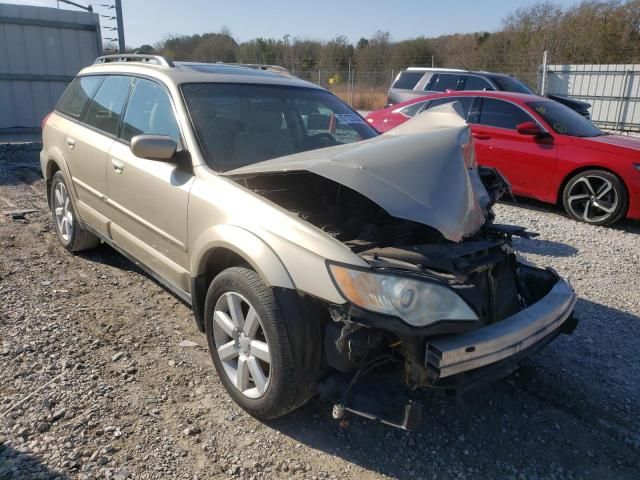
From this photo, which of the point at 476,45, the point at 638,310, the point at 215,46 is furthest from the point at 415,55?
the point at 638,310

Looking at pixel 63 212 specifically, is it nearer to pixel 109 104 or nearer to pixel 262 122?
pixel 109 104

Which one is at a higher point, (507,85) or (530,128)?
(507,85)

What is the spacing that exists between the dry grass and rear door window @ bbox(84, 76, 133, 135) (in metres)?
22.9

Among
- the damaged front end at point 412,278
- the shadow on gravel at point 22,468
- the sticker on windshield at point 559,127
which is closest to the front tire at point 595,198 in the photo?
the sticker on windshield at point 559,127

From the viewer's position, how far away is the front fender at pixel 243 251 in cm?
239

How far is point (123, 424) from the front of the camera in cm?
268

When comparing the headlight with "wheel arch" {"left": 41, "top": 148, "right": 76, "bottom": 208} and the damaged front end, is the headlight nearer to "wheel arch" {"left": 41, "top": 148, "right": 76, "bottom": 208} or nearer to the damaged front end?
the damaged front end

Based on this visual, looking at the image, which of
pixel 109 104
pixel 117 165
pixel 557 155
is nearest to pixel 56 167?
pixel 109 104

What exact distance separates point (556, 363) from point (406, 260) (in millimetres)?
1678

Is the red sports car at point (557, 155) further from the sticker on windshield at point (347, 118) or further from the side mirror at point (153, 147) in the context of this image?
the side mirror at point (153, 147)

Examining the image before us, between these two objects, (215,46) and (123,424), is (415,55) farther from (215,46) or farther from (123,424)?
(123,424)

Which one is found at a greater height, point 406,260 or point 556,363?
point 406,260

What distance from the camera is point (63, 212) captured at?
16.9 ft

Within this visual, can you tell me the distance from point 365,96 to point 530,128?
2161cm
